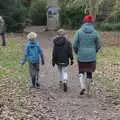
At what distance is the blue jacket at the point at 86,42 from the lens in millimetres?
11305

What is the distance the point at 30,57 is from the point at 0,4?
2969 centimetres

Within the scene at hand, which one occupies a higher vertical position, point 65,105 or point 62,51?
point 62,51

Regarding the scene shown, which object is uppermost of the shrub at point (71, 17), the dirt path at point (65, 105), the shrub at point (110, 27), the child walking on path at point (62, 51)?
the child walking on path at point (62, 51)

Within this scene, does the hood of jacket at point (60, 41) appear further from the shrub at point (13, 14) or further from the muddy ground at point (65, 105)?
the shrub at point (13, 14)

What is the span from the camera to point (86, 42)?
1132 centimetres

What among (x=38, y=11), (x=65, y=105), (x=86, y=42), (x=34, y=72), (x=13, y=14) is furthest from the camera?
(x=38, y=11)

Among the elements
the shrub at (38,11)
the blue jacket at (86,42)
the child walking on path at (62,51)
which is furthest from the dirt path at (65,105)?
the shrub at (38,11)

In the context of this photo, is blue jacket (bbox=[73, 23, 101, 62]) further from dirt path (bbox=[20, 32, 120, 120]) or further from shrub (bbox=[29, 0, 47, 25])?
shrub (bbox=[29, 0, 47, 25])

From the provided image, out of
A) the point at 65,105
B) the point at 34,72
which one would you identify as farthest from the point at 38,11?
the point at 65,105

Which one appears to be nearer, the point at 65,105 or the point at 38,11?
the point at 65,105

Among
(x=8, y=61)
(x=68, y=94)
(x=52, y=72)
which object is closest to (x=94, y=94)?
(x=68, y=94)

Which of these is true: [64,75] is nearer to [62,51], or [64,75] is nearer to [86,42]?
[62,51]

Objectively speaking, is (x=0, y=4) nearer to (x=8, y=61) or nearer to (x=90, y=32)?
(x=8, y=61)

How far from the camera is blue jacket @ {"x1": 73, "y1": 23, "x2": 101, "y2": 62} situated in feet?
37.1
